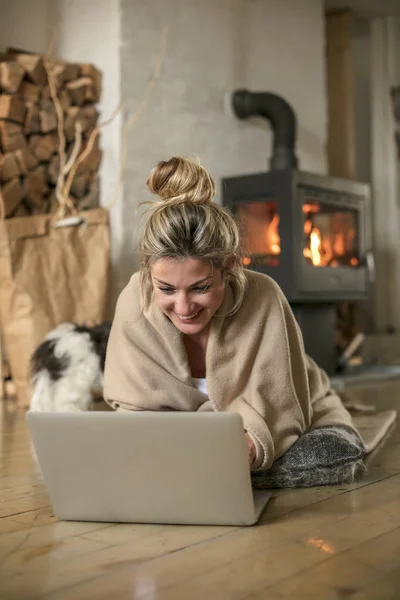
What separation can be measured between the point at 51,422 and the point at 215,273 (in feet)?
1.36

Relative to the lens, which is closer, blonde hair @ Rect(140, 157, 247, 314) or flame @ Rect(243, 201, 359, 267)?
blonde hair @ Rect(140, 157, 247, 314)

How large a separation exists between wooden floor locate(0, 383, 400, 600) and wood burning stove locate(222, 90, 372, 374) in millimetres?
1967

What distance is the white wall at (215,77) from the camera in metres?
3.45

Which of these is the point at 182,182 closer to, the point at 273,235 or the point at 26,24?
the point at 273,235

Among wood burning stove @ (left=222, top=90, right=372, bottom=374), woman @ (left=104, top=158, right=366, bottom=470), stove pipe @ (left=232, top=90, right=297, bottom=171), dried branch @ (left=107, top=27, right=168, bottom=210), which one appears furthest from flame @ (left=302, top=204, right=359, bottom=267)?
woman @ (left=104, top=158, right=366, bottom=470)

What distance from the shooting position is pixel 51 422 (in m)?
1.29

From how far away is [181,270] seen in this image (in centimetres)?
144

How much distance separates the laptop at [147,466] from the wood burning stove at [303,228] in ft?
6.87

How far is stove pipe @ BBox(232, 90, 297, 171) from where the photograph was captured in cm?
378

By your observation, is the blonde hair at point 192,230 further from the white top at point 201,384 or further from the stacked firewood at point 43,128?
the stacked firewood at point 43,128

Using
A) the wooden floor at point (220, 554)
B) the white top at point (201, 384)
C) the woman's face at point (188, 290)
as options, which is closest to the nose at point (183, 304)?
Answer: the woman's face at point (188, 290)

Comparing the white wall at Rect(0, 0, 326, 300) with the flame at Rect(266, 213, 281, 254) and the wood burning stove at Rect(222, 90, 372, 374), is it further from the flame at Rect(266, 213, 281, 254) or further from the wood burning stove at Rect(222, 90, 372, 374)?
the flame at Rect(266, 213, 281, 254)

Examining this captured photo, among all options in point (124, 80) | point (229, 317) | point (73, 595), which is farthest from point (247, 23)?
point (73, 595)

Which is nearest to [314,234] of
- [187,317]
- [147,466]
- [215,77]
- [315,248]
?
[315,248]
